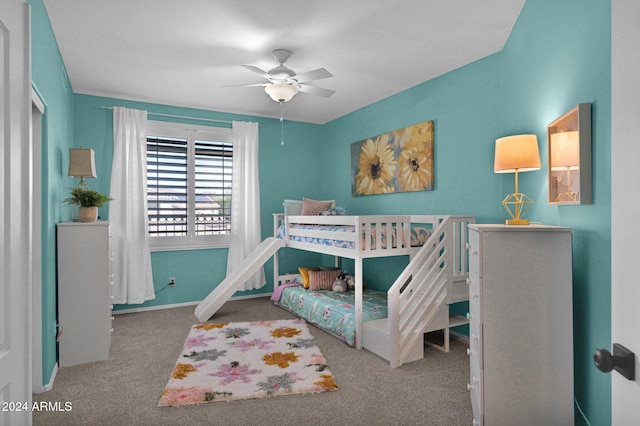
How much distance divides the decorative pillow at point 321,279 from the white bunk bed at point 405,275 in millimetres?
822

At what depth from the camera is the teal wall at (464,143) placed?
183 cm

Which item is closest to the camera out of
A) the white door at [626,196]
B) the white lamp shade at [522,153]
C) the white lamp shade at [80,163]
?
the white door at [626,196]

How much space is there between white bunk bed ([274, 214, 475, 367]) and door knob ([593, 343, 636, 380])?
2.19 meters

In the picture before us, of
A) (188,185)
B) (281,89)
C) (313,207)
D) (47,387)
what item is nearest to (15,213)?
(47,387)

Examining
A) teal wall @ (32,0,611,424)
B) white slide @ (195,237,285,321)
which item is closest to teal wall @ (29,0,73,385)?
teal wall @ (32,0,611,424)

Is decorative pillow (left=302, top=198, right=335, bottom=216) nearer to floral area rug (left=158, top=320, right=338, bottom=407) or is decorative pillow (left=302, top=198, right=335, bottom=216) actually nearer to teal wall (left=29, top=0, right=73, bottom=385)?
floral area rug (left=158, top=320, right=338, bottom=407)

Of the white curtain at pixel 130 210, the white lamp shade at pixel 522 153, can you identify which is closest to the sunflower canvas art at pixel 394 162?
the white lamp shade at pixel 522 153

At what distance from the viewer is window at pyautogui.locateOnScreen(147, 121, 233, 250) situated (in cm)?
479

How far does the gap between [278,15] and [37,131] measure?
→ 1.81 m

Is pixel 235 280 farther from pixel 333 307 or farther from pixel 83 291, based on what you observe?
pixel 83 291

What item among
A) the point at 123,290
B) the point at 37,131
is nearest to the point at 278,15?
the point at 37,131

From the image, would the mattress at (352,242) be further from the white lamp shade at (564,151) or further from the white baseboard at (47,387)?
the white baseboard at (47,387)

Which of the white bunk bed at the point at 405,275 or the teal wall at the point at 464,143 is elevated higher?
the teal wall at the point at 464,143

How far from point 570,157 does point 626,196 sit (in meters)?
1.49
